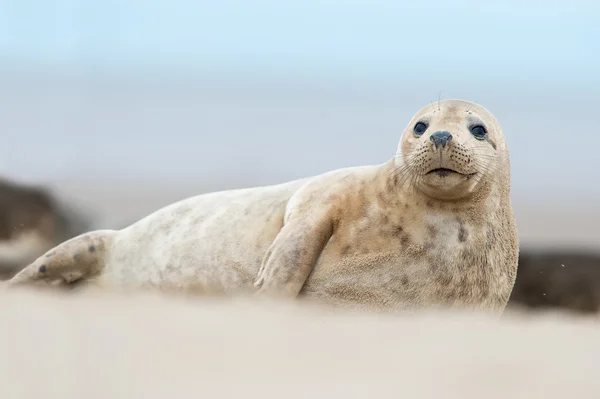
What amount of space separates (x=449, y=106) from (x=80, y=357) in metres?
3.18

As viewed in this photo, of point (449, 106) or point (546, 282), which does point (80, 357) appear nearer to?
point (449, 106)

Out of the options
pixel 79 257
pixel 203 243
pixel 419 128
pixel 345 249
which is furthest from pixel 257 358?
pixel 79 257

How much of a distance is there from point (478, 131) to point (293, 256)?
109 centimetres

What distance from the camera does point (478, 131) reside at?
14.4 feet

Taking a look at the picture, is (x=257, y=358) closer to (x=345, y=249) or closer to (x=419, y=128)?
(x=345, y=249)

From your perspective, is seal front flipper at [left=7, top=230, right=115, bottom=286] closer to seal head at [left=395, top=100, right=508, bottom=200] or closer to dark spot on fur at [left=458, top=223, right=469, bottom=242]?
seal head at [left=395, top=100, right=508, bottom=200]

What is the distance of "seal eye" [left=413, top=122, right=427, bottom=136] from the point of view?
438cm

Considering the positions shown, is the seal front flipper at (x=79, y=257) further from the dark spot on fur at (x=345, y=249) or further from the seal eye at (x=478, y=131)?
the seal eye at (x=478, y=131)

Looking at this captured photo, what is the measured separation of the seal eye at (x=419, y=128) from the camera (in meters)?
4.38

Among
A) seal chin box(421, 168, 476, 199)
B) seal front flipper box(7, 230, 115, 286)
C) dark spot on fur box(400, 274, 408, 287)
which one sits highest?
seal chin box(421, 168, 476, 199)

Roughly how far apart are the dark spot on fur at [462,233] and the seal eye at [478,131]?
438mm

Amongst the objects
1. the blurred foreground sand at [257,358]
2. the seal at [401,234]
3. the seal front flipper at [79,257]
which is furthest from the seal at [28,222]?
the seal front flipper at [79,257]

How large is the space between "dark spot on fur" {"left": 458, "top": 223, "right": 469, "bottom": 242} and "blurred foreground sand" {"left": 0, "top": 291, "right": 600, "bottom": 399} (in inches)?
78.7

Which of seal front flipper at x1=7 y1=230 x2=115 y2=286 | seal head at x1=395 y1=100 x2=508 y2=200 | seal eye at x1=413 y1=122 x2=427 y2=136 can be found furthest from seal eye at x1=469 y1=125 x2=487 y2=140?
seal front flipper at x1=7 y1=230 x2=115 y2=286
